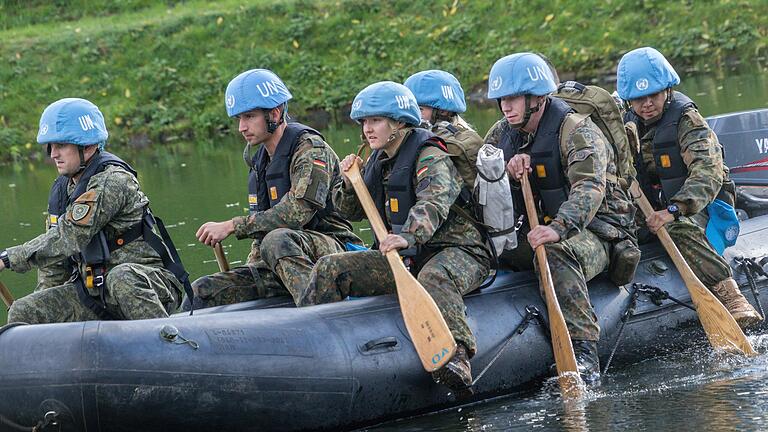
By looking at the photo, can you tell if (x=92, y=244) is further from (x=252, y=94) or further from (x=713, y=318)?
(x=713, y=318)

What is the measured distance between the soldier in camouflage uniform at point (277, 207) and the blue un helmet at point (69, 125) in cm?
81

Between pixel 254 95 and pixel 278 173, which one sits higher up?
pixel 254 95

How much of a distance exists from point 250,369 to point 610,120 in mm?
2594

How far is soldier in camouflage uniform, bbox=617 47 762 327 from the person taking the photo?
780 cm

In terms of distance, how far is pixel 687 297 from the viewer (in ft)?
25.8

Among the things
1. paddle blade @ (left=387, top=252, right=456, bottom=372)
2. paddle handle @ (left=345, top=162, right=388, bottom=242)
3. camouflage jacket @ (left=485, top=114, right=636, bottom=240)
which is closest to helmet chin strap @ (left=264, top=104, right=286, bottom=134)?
paddle handle @ (left=345, top=162, right=388, bottom=242)

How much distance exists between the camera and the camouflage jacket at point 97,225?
676 centimetres

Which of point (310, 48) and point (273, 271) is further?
point (310, 48)

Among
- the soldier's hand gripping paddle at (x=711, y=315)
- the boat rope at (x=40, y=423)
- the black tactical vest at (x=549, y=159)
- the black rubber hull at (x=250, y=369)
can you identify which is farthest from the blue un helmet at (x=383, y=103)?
the boat rope at (x=40, y=423)

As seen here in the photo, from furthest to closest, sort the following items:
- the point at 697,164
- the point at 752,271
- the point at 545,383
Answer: the point at 752,271
the point at 697,164
the point at 545,383

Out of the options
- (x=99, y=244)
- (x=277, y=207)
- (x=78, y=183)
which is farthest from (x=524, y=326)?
(x=78, y=183)

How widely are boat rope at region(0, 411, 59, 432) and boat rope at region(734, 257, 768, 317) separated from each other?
432 centimetres

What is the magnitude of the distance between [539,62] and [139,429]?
9.55 ft

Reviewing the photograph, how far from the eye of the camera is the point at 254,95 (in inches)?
292
